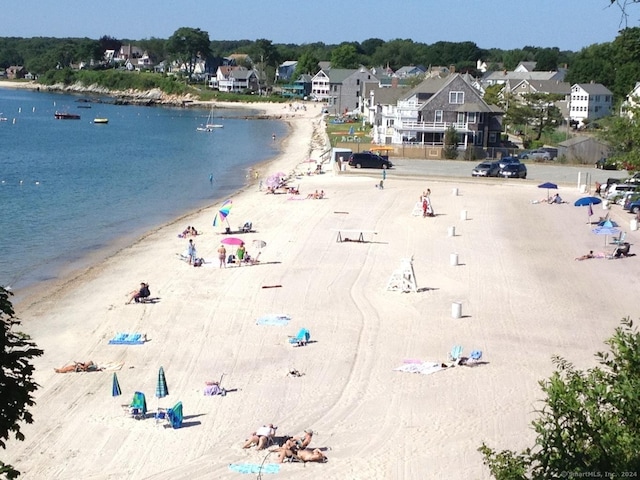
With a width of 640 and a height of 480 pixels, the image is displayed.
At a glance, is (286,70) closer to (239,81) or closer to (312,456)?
(239,81)

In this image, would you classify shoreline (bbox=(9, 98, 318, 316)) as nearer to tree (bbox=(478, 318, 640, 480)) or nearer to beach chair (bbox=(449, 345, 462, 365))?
beach chair (bbox=(449, 345, 462, 365))

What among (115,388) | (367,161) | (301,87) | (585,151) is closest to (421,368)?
(115,388)

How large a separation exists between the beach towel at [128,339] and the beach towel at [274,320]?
307 cm

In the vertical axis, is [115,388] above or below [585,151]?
below

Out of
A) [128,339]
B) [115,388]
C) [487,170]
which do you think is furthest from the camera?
[487,170]

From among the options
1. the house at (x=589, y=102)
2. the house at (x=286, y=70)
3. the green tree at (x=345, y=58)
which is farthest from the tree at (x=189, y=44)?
the house at (x=589, y=102)

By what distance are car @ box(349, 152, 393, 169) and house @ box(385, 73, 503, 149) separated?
8.89 metres

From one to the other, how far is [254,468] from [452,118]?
5183 cm

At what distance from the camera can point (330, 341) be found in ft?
72.9

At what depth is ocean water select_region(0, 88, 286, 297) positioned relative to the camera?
36.9m

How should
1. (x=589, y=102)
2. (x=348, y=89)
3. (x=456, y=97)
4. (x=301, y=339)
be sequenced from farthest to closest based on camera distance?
(x=348, y=89)
(x=589, y=102)
(x=456, y=97)
(x=301, y=339)

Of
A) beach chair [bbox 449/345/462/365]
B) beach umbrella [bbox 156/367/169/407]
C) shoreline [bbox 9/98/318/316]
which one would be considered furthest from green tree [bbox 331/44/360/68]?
beach umbrella [bbox 156/367/169/407]

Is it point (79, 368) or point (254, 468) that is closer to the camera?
point (254, 468)

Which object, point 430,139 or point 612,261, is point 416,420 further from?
point 430,139
